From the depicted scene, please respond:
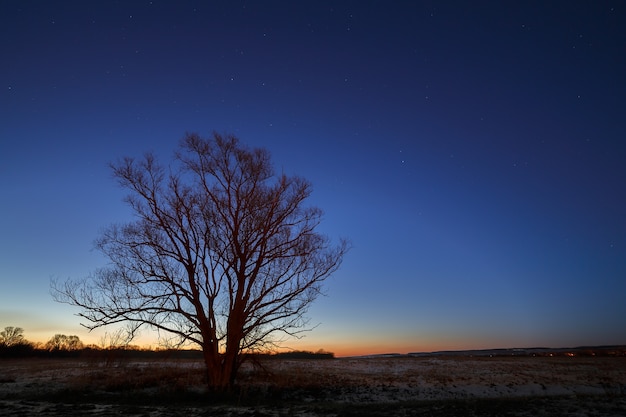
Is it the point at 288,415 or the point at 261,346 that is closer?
the point at 288,415

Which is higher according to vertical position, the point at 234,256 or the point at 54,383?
the point at 234,256

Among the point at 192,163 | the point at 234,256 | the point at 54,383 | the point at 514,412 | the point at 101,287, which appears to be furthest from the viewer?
the point at 54,383

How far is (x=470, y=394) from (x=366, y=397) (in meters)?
5.57

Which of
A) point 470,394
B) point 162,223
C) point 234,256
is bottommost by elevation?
point 470,394

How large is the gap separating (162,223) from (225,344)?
20.4 feet

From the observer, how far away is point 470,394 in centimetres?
1977

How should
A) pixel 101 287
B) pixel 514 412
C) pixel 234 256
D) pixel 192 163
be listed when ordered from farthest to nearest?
pixel 192 163 < pixel 234 256 < pixel 101 287 < pixel 514 412

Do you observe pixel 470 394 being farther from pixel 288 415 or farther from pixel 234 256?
pixel 234 256

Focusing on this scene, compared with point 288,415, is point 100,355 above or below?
above

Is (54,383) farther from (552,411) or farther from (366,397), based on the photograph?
(552,411)

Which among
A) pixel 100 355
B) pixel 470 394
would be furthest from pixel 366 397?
pixel 100 355

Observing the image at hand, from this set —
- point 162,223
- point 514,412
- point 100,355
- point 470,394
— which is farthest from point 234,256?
point 470,394

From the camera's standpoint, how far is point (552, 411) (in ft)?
38.0

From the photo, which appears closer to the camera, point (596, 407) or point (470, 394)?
point (596, 407)
